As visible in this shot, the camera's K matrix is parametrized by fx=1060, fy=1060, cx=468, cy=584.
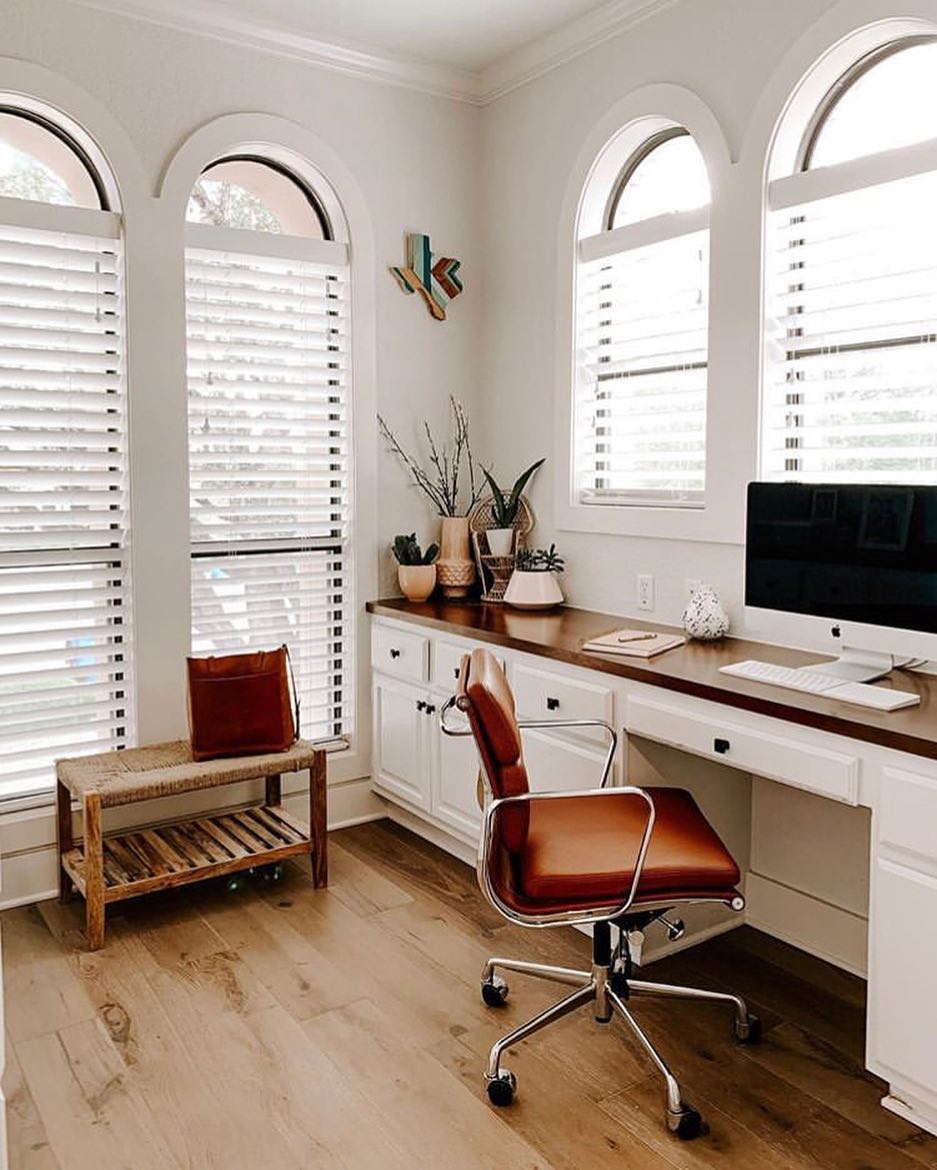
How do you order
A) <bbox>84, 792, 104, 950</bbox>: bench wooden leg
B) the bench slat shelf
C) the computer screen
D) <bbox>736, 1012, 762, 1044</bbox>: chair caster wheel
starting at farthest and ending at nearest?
the bench slat shelf → <bbox>84, 792, 104, 950</bbox>: bench wooden leg → <bbox>736, 1012, 762, 1044</bbox>: chair caster wheel → the computer screen

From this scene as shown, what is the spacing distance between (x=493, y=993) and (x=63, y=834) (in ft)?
4.88

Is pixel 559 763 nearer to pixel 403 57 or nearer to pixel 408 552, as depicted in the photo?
pixel 408 552

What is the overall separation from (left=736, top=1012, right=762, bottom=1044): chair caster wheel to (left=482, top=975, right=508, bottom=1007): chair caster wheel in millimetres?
577

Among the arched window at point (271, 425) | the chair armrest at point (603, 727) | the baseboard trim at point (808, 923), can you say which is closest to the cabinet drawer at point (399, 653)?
the arched window at point (271, 425)

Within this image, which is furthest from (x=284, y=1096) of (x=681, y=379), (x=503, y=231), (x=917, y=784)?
(x=503, y=231)

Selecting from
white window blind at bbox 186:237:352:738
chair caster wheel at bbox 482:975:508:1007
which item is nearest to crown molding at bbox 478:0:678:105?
white window blind at bbox 186:237:352:738

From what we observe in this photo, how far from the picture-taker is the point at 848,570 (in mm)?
2504

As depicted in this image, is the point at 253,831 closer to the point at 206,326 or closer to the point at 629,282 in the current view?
the point at 206,326

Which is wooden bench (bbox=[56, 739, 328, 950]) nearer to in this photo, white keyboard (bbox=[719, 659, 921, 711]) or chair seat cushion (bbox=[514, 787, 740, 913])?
chair seat cushion (bbox=[514, 787, 740, 913])

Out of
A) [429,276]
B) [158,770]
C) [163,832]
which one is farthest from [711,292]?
[163,832]

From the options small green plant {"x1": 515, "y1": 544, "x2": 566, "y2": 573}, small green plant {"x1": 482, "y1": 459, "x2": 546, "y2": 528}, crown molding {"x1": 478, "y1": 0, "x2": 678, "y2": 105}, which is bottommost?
small green plant {"x1": 515, "y1": 544, "x2": 566, "y2": 573}

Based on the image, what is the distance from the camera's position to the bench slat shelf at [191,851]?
3.12 m

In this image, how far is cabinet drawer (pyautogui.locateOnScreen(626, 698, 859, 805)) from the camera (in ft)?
7.29

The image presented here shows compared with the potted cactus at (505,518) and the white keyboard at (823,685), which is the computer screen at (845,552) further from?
the potted cactus at (505,518)
